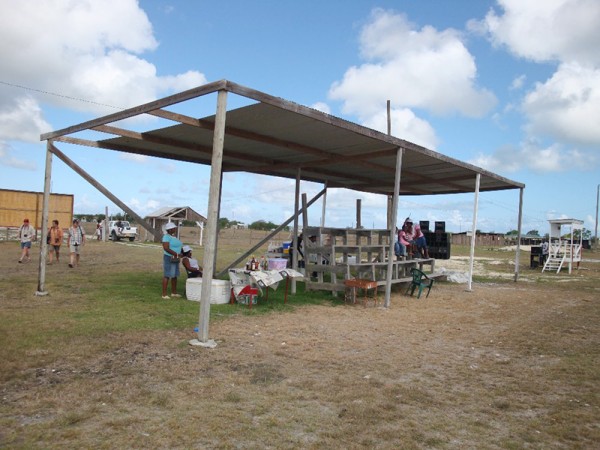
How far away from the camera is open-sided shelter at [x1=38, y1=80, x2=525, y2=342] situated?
6195 millimetres

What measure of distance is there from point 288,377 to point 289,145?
6.03m

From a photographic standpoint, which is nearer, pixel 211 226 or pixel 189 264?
pixel 211 226

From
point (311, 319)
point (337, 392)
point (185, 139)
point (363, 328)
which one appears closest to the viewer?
point (337, 392)

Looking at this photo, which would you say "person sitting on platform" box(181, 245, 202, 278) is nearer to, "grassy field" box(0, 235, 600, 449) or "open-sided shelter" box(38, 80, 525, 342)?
"grassy field" box(0, 235, 600, 449)

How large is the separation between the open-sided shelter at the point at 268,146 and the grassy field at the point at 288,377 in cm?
107

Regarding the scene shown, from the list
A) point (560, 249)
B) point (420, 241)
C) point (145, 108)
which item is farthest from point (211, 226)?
point (560, 249)

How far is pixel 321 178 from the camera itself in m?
15.0

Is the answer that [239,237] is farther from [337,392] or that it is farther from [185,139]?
[337,392]

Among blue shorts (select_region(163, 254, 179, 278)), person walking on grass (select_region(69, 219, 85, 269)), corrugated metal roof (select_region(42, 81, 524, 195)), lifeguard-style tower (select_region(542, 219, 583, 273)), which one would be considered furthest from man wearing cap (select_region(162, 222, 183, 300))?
lifeguard-style tower (select_region(542, 219, 583, 273))

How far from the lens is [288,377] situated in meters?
4.88

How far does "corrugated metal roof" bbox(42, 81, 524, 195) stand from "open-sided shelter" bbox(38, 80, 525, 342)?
2 cm

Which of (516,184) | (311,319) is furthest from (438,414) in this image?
(516,184)

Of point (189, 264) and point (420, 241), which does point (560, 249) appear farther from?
point (189, 264)

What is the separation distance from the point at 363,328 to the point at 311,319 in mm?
971
